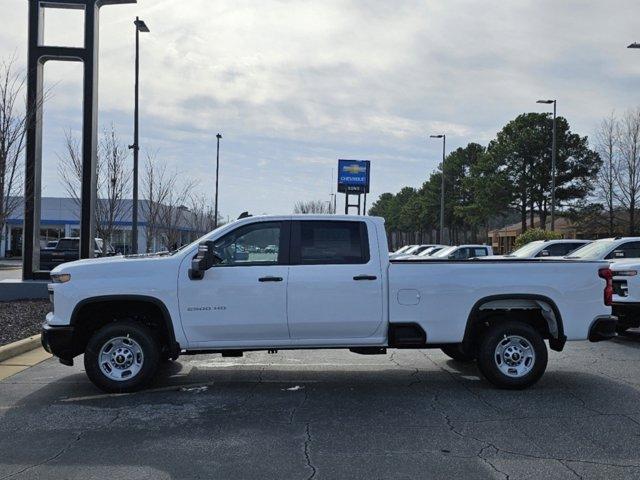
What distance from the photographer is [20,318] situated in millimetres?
11578

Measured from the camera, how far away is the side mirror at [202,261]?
6688mm

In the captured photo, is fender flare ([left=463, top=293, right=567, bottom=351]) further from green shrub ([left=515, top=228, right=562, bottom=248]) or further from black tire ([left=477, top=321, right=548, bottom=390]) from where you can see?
green shrub ([left=515, top=228, right=562, bottom=248])

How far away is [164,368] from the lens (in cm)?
851

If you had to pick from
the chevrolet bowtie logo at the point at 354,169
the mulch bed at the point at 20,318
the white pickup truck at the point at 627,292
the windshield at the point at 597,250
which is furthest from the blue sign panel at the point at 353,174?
the white pickup truck at the point at 627,292

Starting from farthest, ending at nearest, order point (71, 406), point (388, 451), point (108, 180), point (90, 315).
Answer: point (108, 180), point (90, 315), point (71, 406), point (388, 451)

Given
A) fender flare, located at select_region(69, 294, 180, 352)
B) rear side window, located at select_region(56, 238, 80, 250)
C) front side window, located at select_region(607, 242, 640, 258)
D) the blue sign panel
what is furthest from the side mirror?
the blue sign panel

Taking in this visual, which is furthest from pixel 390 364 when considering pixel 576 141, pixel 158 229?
pixel 576 141

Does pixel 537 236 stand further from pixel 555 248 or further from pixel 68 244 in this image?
pixel 68 244

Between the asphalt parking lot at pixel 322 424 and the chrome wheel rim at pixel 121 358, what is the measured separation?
11.3 inches

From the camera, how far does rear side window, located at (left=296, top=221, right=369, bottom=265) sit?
23.6ft

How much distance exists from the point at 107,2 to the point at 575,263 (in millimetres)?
13259

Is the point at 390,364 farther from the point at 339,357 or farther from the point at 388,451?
the point at 388,451

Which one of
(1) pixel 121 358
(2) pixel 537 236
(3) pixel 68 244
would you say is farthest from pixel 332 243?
(2) pixel 537 236

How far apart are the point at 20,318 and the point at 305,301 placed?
7097 millimetres
